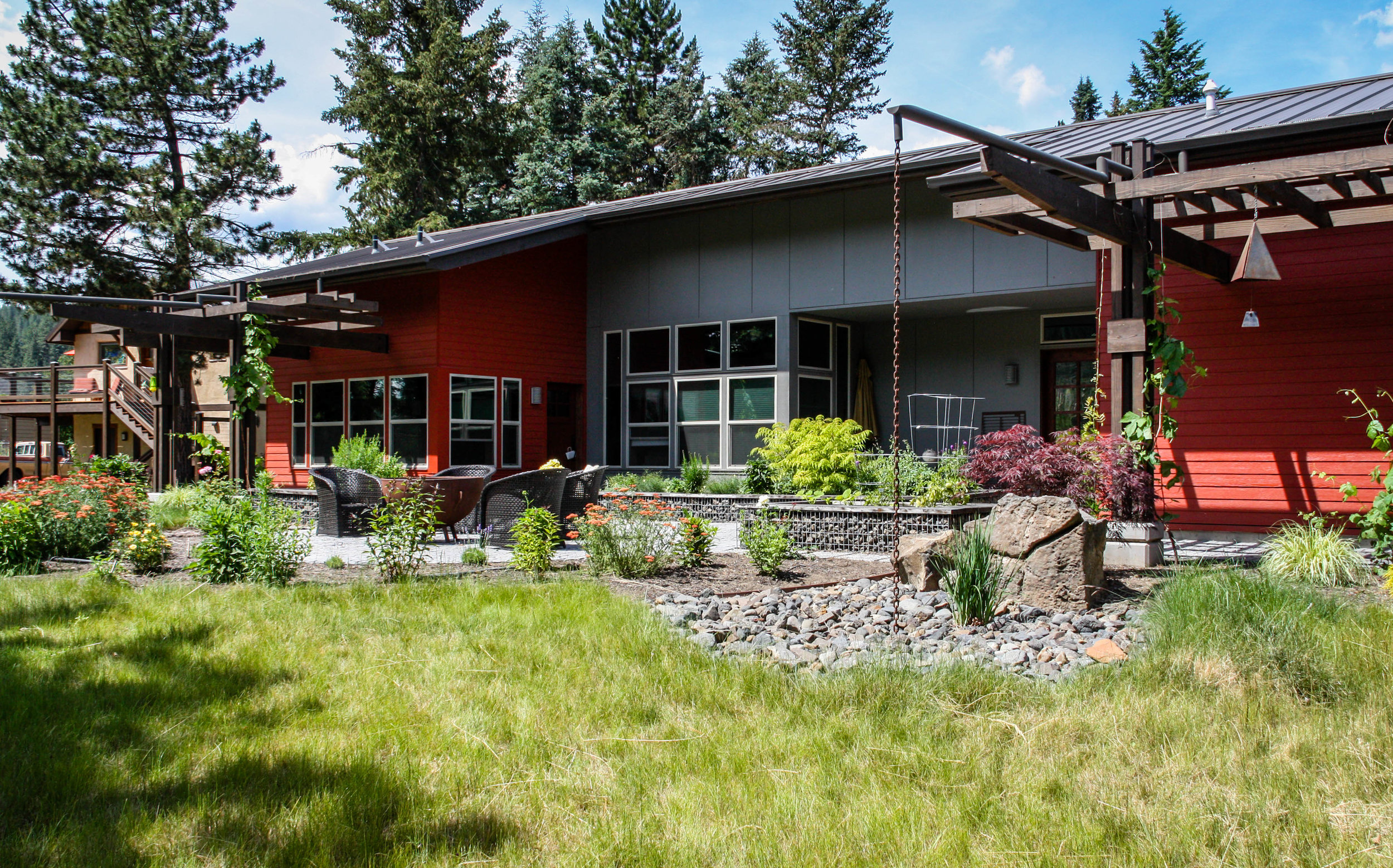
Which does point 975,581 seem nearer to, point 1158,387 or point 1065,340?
point 1158,387

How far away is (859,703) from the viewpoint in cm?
362

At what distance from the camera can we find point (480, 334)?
48.2 feet

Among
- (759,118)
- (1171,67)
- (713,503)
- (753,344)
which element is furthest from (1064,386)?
(1171,67)

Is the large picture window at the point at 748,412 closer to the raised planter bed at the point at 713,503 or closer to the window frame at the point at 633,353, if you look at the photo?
the window frame at the point at 633,353

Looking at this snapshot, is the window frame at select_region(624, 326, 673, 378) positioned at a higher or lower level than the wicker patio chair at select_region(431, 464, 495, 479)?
higher

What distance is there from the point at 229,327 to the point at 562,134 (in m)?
19.4

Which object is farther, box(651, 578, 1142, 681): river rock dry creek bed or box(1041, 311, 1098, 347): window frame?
box(1041, 311, 1098, 347): window frame

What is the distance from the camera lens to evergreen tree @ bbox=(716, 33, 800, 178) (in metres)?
30.2

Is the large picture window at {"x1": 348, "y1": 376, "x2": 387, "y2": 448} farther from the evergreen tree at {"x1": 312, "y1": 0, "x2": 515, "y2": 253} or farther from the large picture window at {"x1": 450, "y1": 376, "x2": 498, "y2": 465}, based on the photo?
the evergreen tree at {"x1": 312, "y1": 0, "x2": 515, "y2": 253}

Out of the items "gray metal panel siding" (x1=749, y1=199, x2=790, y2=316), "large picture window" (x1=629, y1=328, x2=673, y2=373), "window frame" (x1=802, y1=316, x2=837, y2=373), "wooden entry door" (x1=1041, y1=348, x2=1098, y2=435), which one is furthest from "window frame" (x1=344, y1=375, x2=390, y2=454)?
"wooden entry door" (x1=1041, y1=348, x2=1098, y2=435)

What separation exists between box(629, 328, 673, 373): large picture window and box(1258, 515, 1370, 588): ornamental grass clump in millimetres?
9705

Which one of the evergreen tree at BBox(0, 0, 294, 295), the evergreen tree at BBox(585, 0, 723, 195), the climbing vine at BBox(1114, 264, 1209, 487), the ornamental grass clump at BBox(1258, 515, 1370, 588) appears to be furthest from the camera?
the evergreen tree at BBox(585, 0, 723, 195)

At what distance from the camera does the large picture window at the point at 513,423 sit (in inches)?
591

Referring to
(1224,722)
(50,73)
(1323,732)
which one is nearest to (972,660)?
(1224,722)
